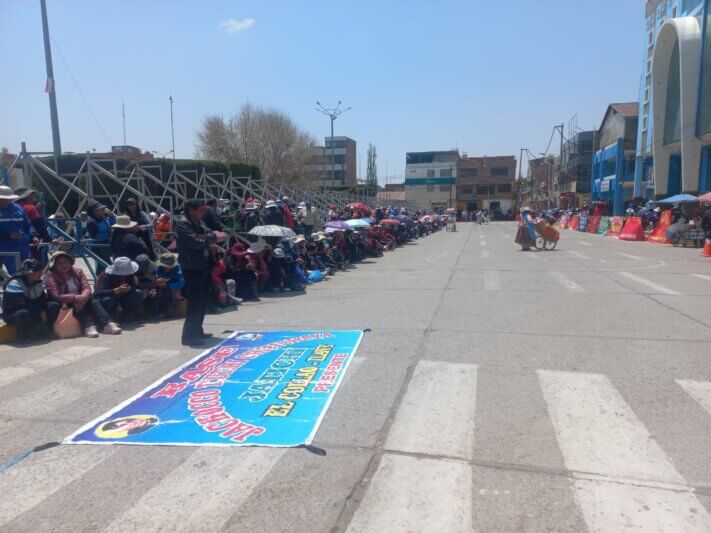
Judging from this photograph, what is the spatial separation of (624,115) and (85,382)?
196 ft

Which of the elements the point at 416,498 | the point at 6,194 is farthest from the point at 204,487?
the point at 6,194

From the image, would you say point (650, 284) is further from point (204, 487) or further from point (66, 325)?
point (66, 325)

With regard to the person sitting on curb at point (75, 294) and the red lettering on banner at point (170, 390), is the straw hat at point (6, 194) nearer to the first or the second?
the person sitting on curb at point (75, 294)

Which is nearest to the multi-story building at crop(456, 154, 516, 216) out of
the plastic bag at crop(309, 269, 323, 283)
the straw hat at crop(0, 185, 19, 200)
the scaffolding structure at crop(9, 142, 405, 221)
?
the scaffolding structure at crop(9, 142, 405, 221)

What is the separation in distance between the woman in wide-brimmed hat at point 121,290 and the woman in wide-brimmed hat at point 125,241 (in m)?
0.42

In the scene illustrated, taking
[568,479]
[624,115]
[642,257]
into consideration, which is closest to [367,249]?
[642,257]

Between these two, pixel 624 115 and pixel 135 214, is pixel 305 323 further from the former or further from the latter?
pixel 624 115

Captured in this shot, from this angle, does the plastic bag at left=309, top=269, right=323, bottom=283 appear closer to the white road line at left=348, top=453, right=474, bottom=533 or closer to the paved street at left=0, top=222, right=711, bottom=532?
the paved street at left=0, top=222, right=711, bottom=532

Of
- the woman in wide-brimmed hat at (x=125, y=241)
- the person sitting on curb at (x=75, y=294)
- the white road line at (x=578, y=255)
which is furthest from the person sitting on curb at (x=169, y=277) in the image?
the white road line at (x=578, y=255)

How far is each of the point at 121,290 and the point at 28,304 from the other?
121 cm

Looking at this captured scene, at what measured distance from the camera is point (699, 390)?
493cm

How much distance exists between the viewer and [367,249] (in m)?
19.7

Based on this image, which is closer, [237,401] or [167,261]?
[237,401]

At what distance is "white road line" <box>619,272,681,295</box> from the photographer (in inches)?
424
